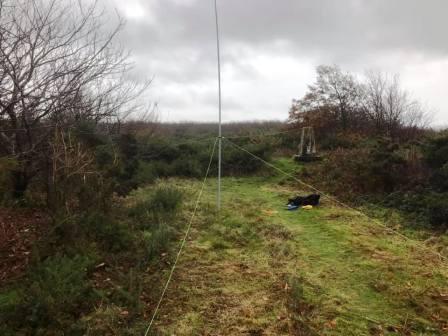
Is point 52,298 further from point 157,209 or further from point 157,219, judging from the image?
point 157,209

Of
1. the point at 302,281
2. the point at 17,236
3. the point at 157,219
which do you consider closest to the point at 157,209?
the point at 157,219

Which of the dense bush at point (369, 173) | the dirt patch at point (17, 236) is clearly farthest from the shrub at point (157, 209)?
the dense bush at point (369, 173)

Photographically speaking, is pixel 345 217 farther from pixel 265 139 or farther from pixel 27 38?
pixel 265 139

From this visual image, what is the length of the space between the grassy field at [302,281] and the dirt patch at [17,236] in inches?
71.4

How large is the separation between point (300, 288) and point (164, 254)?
1.91 m

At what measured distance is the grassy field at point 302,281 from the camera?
11.6ft

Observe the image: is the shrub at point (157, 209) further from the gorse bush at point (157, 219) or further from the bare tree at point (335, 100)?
the bare tree at point (335, 100)

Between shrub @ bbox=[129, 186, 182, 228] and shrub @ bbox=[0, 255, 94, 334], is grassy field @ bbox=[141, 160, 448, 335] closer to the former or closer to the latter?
shrub @ bbox=[129, 186, 182, 228]

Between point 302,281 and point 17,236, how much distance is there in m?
3.79

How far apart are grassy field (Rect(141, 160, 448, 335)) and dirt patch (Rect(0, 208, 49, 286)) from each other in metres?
1.81

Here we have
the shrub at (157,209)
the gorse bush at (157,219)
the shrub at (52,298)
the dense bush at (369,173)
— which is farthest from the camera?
the dense bush at (369,173)

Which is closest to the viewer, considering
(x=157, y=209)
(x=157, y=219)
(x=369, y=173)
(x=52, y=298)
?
(x=52, y=298)

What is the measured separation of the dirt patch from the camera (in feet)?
14.4

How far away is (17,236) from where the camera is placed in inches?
199
